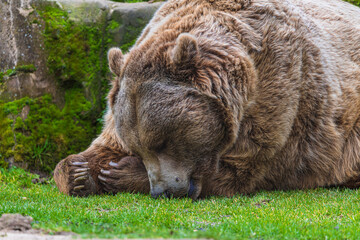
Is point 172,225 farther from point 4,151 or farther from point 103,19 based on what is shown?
point 103,19

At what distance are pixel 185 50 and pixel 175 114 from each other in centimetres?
64

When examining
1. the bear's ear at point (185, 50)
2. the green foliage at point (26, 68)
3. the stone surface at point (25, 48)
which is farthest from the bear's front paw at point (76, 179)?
Answer: the green foliage at point (26, 68)

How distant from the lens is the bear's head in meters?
4.70

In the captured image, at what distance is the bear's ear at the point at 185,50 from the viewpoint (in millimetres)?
4648

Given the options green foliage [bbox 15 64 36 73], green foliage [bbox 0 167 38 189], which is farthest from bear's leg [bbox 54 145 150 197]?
green foliage [bbox 15 64 36 73]

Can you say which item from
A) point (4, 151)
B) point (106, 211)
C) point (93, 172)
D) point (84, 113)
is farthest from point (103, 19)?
point (106, 211)

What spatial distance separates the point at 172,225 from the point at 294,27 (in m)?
2.76

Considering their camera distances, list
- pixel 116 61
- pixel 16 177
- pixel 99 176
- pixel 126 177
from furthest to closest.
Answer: pixel 16 177
pixel 99 176
pixel 126 177
pixel 116 61

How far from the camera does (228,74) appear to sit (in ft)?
15.9

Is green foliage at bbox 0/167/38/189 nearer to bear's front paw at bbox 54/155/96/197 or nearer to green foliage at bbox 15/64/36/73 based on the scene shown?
bear's front paw at bbox 54/155/96/197

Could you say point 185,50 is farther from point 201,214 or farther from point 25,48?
point 25,48

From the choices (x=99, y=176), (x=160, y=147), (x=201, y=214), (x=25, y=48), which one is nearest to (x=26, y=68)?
(x=25, y=48)

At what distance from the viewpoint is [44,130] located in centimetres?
750

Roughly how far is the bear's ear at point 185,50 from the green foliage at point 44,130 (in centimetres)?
350
